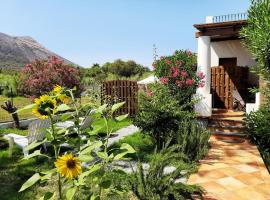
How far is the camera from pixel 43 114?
266 centimetres

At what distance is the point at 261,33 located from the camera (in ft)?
26.2

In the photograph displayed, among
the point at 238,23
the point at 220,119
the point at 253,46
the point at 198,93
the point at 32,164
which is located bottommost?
the point at 32,164

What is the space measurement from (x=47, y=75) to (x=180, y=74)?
7.60 metres

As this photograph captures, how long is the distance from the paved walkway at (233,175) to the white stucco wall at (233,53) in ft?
21.4

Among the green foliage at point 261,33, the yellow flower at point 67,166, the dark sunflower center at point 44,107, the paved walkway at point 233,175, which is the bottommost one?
the paved walkway at point 233,175

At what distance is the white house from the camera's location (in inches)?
459

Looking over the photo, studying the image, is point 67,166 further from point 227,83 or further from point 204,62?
point 227,83

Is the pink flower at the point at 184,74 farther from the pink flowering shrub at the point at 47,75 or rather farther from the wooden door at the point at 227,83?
the pink flowering shrub at the point at 47,75

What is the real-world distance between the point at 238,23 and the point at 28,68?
10779mm

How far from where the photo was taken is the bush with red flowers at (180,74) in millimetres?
11375

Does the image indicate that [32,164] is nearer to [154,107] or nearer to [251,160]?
[154,107]

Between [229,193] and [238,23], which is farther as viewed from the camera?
[238,23]

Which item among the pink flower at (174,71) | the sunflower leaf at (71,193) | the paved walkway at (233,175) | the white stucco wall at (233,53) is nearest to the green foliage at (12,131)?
the pink flower at (174,71)

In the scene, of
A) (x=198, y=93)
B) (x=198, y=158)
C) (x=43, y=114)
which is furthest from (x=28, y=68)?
(x=43, y=114)
